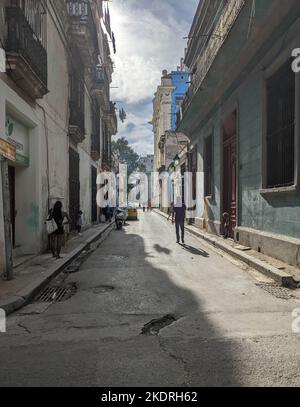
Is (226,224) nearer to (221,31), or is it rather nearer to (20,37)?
(221,31)

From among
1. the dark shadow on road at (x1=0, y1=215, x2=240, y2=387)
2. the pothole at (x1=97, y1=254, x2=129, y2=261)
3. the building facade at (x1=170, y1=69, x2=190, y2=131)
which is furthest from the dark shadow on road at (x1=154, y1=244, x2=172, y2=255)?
the building facade at (x1=170, y1=69, x2=190, y2=131)

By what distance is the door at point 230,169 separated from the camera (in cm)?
1330

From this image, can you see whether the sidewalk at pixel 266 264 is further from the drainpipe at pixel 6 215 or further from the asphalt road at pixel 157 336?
the drainpipe at pixel 6 215

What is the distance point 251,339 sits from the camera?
430 centimetres

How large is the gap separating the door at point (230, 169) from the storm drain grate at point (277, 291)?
5961mm

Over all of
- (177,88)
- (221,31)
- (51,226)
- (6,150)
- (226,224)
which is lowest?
(226,224)

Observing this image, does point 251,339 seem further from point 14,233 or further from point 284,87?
point 14,233

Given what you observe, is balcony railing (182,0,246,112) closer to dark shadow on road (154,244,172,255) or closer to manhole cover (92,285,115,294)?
dark shadow on road (154,244,172,255)

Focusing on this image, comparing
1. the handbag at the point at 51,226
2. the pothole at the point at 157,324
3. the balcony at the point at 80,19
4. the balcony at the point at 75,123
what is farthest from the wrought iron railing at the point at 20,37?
the pothole at the point at 157,324

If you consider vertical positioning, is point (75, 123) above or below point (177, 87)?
below

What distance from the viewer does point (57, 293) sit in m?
6.91

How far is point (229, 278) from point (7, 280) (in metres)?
4.03

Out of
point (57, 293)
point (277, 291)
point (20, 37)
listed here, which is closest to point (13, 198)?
point (20, 37)

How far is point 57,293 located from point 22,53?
16.0 ft
